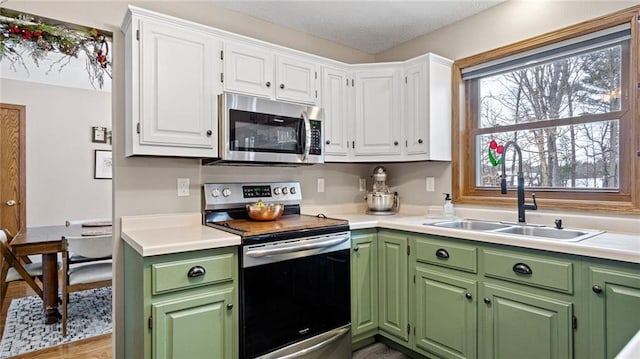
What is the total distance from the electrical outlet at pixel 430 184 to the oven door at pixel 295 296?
3.32 ft

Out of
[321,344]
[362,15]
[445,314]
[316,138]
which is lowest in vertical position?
[321,344]

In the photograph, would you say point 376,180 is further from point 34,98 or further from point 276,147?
point 34,98

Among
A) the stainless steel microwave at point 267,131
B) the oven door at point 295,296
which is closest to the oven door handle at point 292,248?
the oven door at point 295,296

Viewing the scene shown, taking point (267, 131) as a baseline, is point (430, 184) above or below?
below

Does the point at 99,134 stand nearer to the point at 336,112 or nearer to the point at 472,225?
the point at 336,112

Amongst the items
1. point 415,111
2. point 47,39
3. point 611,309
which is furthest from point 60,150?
point 611,309

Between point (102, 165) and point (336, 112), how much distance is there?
371 centimetres

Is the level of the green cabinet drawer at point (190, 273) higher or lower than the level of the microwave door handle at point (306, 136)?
lower

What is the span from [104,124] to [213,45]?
3.54 m

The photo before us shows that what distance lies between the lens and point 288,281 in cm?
195

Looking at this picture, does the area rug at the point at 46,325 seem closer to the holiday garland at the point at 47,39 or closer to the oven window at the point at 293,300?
the oven window at the point at 293,300

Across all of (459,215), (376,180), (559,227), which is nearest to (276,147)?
(376,180)

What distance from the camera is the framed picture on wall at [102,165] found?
15.7 feet

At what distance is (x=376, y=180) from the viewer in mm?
3086
